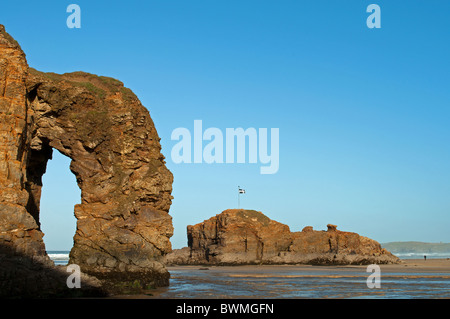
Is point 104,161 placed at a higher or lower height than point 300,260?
higher

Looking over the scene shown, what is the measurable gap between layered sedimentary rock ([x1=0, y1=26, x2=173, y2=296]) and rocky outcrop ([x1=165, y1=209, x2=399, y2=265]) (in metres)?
50.8

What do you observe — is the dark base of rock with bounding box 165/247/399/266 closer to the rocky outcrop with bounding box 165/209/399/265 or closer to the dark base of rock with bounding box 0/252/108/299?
the rocky outcrop with bounding box 165/209/399/265

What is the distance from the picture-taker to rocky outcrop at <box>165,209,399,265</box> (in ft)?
272

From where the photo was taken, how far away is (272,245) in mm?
85312

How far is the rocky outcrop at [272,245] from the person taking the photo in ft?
272

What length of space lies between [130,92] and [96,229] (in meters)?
10.0

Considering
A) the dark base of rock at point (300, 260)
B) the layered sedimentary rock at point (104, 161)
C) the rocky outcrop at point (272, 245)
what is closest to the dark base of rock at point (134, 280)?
the layered sedimentary rock at point (104, 161)

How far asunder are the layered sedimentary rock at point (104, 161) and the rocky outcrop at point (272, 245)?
50.8 meters

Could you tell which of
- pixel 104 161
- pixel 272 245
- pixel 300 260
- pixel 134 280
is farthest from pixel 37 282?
pixel 272 245

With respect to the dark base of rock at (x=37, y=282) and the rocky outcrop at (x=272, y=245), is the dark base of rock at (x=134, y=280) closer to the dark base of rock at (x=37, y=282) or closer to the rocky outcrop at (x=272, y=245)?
the dark base of rock at (x=37, y=282)

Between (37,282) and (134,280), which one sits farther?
(134,280)

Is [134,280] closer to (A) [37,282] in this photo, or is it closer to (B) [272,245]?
(A) [37,282]

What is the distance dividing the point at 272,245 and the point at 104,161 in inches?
2227
